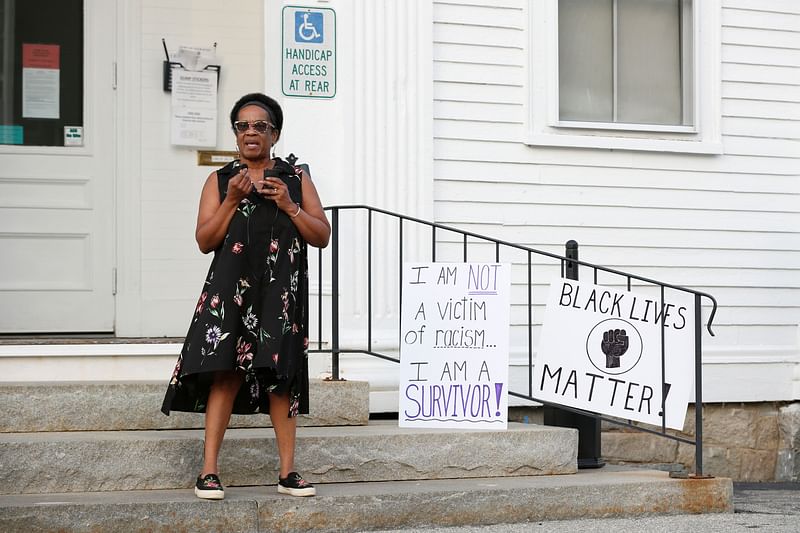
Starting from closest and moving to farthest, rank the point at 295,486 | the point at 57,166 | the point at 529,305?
the point at 295,486, the point at 529,305, the point at 57,166

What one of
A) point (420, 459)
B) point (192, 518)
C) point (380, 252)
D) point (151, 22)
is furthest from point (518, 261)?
point (192, 518)

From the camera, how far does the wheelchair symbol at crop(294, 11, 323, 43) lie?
7.05 metres

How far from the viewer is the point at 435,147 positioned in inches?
288

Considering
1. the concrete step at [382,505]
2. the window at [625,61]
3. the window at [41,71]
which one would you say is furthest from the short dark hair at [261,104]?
the window at [625,61]

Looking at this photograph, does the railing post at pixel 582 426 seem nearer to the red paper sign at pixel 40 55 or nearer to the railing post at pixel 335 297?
the railing post at pixel 335 297

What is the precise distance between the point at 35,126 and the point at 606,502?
13.2 ft

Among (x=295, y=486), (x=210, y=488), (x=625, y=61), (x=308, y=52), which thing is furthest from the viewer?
(x=625, y=61)

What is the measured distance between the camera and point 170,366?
21.3 feet

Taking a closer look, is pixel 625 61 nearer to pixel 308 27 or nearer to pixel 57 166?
pixel 308 27

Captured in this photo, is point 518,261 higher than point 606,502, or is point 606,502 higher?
point 518,261

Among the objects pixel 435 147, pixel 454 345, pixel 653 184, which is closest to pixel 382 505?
pixel 454 345

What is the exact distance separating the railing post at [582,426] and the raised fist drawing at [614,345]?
40cm

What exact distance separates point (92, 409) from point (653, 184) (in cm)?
390

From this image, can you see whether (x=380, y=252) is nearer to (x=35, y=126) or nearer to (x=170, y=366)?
(x=170, y=366)
